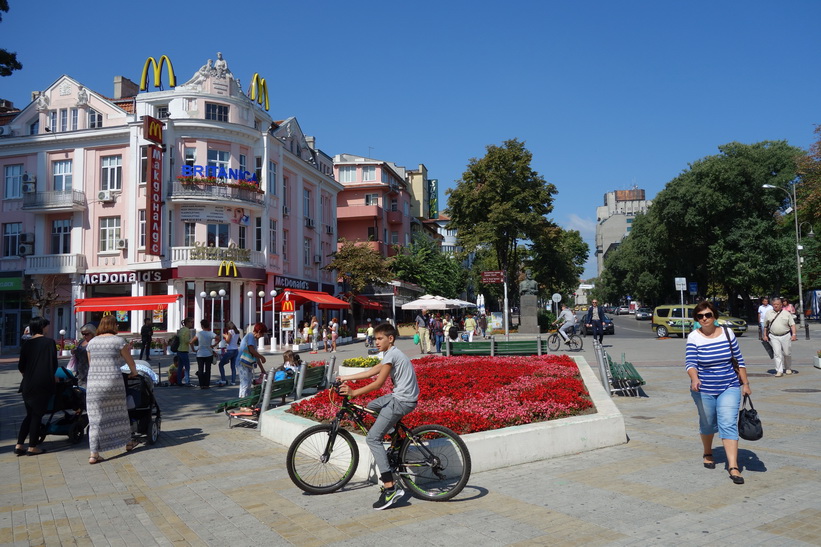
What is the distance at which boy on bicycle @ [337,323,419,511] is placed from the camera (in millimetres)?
5801

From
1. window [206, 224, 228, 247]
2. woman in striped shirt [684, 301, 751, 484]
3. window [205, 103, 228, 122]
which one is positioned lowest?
woman in striped shirt [684, 301, 751, 484]

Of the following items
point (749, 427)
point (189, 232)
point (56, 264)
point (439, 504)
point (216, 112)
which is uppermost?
point (216, 112)

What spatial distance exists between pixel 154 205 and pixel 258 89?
10.3m

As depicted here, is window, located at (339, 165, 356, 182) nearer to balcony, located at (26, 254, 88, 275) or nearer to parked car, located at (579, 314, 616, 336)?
balcony, located at (26, 254, 88, 275)

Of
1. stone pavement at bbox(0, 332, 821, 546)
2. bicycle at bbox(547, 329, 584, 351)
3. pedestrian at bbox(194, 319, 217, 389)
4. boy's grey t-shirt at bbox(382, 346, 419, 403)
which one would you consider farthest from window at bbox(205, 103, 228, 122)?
boy's grey t-shirt at bbox(382, 346, 419, 403)

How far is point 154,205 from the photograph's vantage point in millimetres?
33500

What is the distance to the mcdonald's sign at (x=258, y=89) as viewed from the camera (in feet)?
127

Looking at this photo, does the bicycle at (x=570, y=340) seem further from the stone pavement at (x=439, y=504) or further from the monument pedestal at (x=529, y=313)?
the stone pavement at (x=439, y=504)

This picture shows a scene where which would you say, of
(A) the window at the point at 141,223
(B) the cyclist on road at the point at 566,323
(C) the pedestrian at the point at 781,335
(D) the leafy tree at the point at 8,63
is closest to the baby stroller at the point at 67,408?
(D) the leafy tree at the point at 8,63

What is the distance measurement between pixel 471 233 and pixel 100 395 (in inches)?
1378

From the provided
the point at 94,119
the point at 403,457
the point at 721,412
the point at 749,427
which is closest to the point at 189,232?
the point at 94,119

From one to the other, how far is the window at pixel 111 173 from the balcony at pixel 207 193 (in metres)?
4.13

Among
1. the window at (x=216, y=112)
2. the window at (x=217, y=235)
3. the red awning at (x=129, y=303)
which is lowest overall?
the red awning at (x=129, y=303)

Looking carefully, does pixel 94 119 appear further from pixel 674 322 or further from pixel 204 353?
pixel 674 322
